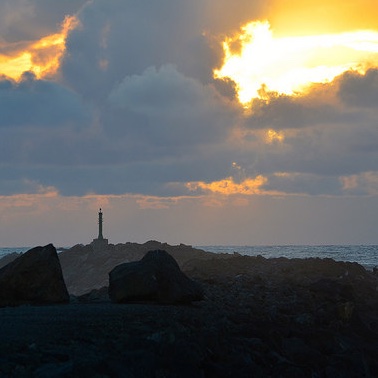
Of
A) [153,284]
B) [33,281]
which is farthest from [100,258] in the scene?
[153,284]

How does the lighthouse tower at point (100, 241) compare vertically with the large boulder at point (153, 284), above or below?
above

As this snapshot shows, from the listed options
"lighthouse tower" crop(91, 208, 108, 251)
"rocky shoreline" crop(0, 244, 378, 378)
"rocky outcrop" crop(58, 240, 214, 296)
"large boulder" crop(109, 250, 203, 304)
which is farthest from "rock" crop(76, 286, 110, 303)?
"lighthouse tower" crop(91, 208, 108, 251)

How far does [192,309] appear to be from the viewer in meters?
20.8

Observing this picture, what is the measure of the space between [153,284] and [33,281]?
4.19 m

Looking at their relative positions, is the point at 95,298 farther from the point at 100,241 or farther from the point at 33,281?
the point at 100,241

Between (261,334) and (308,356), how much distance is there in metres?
1.45

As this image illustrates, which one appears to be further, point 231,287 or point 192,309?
point 231,287

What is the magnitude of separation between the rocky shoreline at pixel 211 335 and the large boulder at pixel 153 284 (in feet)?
1.56

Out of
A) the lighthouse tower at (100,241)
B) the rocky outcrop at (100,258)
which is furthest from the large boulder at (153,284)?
the lighthouse tower at (100,241)

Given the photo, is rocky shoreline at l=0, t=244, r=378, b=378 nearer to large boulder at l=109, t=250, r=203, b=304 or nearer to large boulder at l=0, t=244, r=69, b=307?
large boulder at l=109, t=250, r=203, b=304

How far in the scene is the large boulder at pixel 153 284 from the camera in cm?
2144

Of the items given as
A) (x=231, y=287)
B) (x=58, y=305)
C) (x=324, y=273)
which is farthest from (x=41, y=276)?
(x=324, y=273)

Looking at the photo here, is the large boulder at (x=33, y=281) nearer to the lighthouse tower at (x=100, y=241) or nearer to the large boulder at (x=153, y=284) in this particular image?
the large boulder at (x=153, y=284)

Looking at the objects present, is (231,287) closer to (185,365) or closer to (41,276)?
(41,276)
